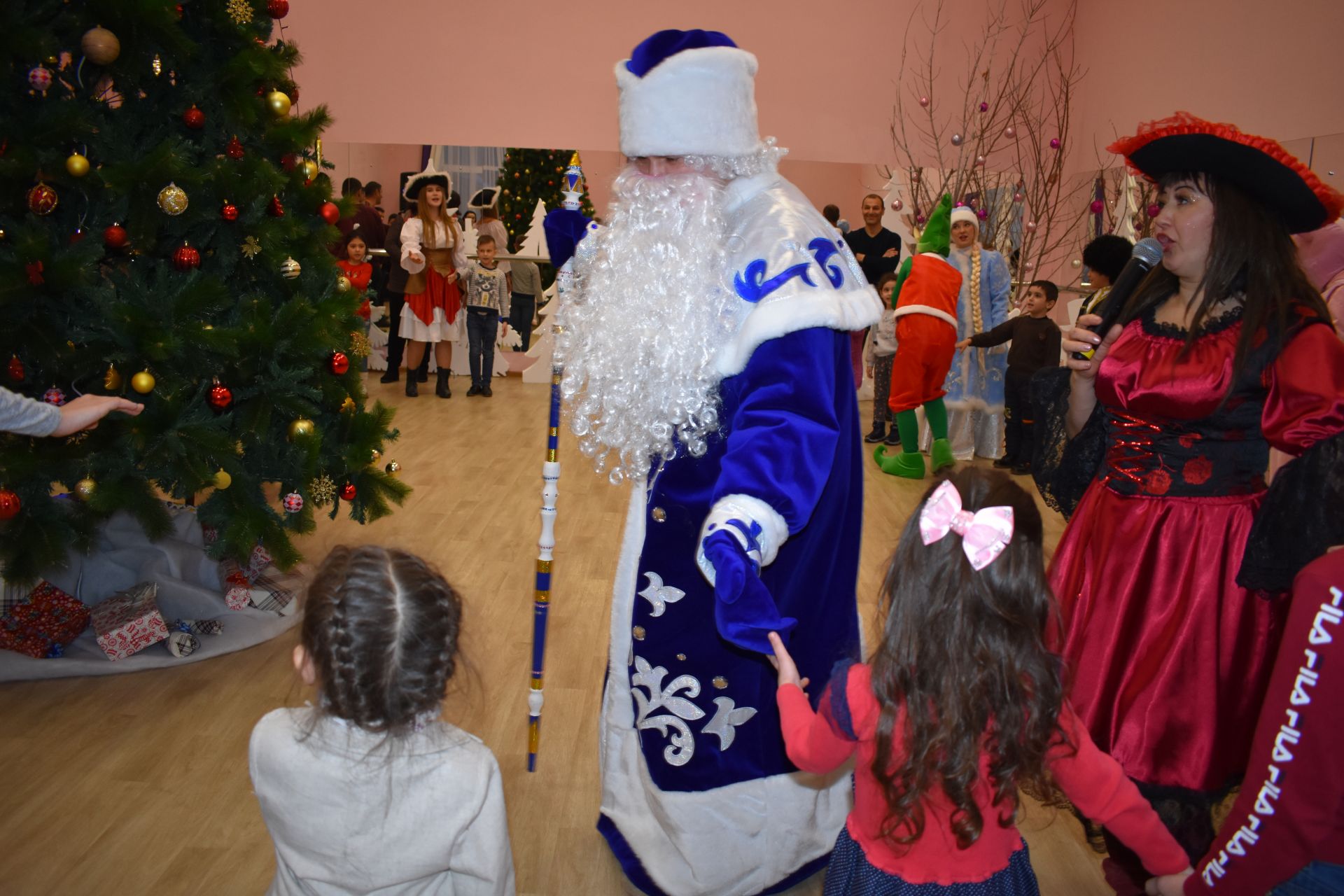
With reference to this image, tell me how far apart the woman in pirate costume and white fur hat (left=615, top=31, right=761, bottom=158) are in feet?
18.5

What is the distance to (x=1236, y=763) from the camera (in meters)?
2.02

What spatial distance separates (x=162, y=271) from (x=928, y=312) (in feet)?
12.9

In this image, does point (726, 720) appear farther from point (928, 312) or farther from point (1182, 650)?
point (928, 312)

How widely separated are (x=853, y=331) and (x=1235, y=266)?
0.80 meters

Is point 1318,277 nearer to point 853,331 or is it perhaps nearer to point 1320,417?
point 1320,417

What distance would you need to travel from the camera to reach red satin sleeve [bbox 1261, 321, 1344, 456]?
1799mm

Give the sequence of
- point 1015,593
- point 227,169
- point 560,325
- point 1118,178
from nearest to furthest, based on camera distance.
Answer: point 1015,593 < point 560,325 < point 227,169 < point 1118,178

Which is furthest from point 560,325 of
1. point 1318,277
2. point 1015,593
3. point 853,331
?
point 1318,277

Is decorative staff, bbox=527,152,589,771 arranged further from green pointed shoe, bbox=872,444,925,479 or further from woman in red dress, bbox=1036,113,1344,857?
green pointed shoe, bbox=872,444,925,479

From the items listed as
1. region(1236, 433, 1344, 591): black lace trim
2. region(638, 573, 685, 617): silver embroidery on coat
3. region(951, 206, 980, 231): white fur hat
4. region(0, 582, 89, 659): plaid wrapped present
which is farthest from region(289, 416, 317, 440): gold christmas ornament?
region(951, 206, 980, 231): white fur hat

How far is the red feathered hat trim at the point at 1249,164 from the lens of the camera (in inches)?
75.1

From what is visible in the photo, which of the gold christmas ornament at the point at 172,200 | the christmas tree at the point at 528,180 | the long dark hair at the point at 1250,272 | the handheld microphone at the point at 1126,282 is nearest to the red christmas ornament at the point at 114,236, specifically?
the gold christmas ornament at the point at 172,200

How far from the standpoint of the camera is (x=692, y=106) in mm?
1976

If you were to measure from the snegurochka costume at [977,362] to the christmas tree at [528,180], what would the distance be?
3661mm
